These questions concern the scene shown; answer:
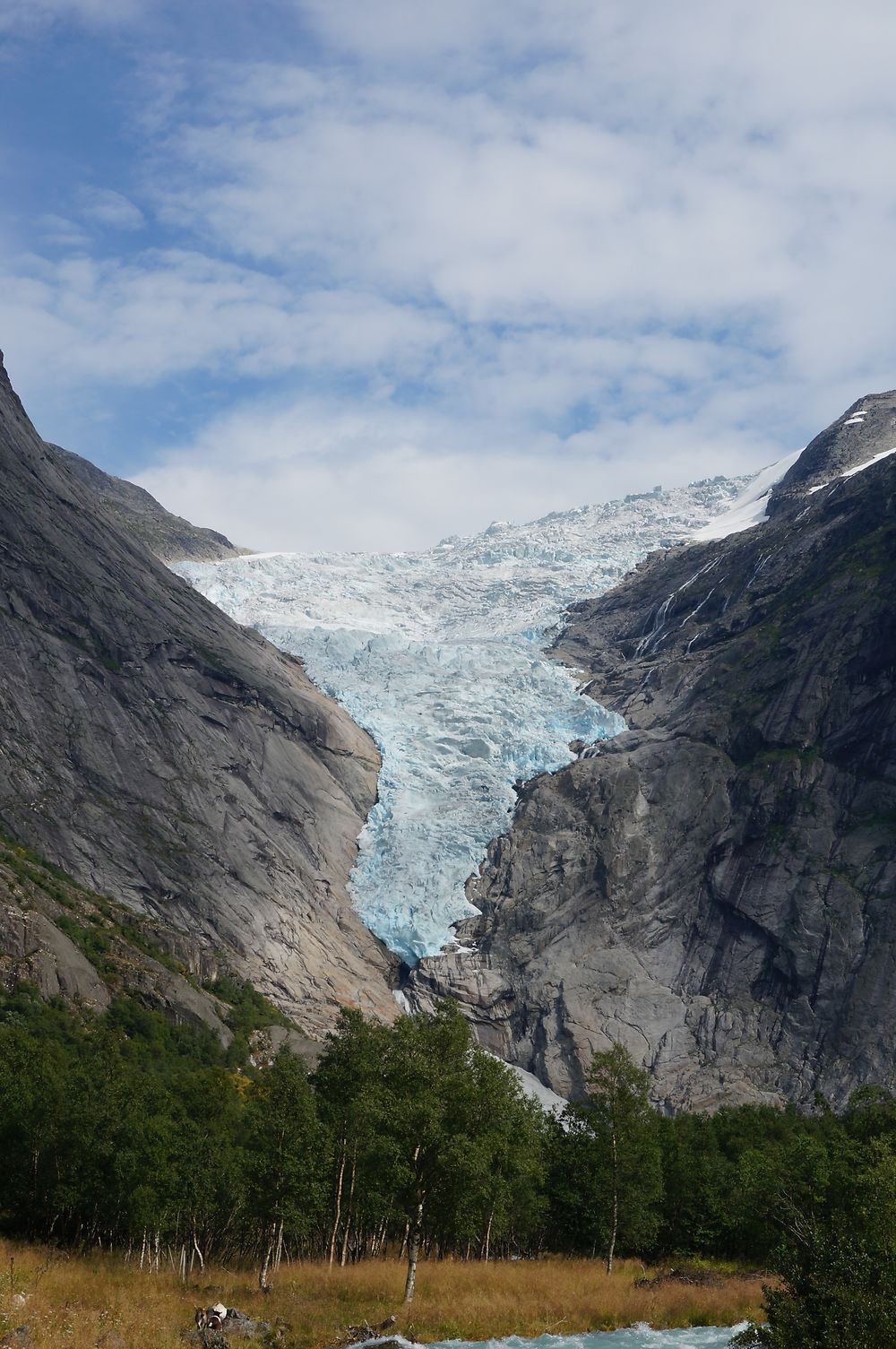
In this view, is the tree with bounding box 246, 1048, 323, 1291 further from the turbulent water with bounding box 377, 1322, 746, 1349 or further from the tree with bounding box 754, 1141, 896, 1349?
the tree with bounding box 754, 1141, 896, 1349

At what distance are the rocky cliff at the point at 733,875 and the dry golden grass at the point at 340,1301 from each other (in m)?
45.3

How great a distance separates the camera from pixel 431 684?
140625 mm

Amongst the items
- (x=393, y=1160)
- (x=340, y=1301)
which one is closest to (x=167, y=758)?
(x=393, y=1160)

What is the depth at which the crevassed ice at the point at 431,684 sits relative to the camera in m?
112

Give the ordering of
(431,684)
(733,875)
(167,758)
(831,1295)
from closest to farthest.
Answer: (831,1295) < (733,875) < (167,758) < (431,684)

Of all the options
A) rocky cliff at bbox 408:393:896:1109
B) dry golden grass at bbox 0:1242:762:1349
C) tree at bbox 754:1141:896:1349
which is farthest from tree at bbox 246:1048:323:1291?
rocky cliff at bbox 408:393:896:1109

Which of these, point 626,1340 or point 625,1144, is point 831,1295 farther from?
point 625,1144

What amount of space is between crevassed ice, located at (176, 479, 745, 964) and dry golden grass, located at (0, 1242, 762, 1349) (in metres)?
60.9

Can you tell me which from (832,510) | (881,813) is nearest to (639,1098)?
(881,813)

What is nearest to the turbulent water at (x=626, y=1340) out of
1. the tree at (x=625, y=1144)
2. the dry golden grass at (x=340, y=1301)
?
the dry golden grass at (x=340, y=1301)

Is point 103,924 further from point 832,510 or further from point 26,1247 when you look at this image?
point 832,510

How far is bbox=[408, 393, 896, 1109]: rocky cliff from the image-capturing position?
90.1m

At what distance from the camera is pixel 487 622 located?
16962 centimetres

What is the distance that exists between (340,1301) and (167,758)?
72.1m
